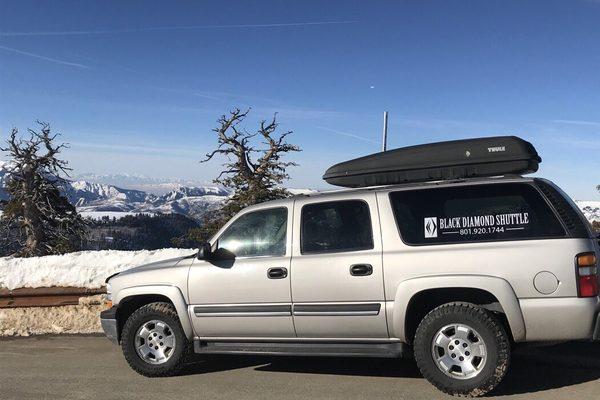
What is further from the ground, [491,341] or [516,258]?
[516,258]

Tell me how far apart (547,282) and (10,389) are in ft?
16.6

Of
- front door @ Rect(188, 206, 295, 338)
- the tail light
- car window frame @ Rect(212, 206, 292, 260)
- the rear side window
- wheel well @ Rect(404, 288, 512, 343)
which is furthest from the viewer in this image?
car window frame @ Rect(212, 206, 292, 260)

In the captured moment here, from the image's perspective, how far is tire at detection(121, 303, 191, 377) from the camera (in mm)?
5680

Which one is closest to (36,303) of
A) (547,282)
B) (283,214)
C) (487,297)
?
(283,214)

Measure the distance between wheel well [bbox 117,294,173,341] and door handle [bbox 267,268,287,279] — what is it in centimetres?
125

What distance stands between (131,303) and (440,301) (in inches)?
131

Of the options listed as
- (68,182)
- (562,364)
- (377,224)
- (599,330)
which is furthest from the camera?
(68,182)

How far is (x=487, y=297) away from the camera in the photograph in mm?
4781

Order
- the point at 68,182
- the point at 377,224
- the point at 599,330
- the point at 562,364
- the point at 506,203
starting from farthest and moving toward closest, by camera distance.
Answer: the point at 68,182 → the point at 562,364 → the point at 377,224 → the point at 506,203 → the point at 599,330

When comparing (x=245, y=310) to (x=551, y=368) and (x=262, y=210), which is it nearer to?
(x=262, y=210)

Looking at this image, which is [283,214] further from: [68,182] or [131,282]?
[68,182]

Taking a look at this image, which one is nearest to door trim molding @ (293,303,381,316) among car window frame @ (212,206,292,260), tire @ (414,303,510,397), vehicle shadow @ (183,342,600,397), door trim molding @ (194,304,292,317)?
door trim molding @ (194,304,292,317)

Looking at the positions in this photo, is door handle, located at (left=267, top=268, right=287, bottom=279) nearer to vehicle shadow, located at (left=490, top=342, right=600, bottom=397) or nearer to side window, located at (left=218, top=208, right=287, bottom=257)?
side window, located at (left=218, top=208, right=287, bottom=257)

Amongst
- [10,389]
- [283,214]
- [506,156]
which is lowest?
[10,389]
